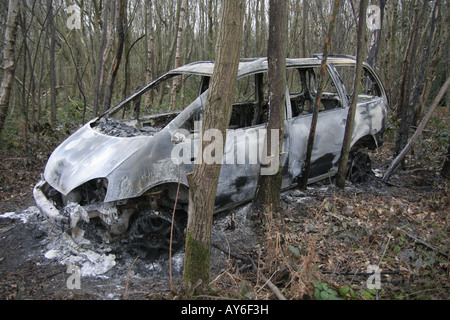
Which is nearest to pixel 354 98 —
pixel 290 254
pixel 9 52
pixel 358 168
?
pixel 358 168

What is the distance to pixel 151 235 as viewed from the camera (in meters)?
3.52

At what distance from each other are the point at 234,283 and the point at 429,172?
4690mm

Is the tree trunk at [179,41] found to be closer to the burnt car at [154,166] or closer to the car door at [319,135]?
the burnt car at [154,166]

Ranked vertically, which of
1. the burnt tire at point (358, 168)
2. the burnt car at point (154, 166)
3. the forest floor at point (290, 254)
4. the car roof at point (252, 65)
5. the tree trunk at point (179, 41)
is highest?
the tree trunk at point (179, 41)

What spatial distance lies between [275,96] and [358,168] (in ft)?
8.13

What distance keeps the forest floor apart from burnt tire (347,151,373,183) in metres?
0.42

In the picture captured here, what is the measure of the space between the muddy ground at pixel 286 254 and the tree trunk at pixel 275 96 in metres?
0.28

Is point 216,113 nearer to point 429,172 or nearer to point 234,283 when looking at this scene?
point 234,283

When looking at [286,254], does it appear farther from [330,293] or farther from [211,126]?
[211,126]

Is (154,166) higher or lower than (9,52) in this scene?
lower

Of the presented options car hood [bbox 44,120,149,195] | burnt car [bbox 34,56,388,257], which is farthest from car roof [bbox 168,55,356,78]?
car hood [bbox 44,120,149,195]

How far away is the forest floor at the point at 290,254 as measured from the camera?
2.78 metres

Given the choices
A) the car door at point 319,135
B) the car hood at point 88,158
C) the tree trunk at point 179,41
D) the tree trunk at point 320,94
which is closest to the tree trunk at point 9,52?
the car hood at point 88,158
